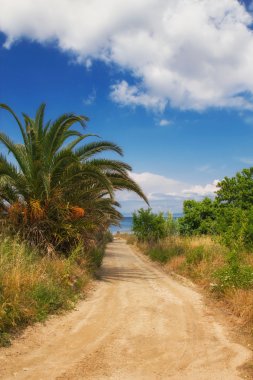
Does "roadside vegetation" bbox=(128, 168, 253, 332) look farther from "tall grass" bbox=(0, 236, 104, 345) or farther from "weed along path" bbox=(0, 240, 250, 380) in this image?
"tall grass" bbox=(0, 236, 104, 345)

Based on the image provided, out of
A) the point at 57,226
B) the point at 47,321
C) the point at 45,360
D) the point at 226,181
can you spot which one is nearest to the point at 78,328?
the point at 47,321

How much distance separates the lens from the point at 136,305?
29.0ft

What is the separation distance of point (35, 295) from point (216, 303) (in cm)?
433

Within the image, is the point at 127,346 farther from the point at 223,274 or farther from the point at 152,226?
the point at 152,226

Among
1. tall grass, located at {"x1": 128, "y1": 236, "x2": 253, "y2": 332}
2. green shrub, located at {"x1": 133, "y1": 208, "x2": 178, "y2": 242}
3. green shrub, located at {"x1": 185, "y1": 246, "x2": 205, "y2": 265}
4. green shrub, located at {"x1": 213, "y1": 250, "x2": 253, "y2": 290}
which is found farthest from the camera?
green shrub, located at {"x1": 133, "y1": 208, "x2": 178, "y2": 242}

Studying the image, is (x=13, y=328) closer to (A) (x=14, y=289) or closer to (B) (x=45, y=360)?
(A) (x=14, y=289)

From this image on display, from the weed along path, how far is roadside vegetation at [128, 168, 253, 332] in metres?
0.93

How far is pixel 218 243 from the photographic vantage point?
15.0 meters

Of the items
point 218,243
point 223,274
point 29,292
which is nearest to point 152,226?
point 218,243

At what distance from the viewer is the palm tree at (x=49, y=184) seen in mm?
12117

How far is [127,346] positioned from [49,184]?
674 cm

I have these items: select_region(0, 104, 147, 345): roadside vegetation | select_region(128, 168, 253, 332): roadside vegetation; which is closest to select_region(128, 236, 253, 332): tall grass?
select_region(128, 168, 253, 332): roadside vegetation

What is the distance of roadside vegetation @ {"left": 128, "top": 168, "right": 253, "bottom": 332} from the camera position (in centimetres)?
912

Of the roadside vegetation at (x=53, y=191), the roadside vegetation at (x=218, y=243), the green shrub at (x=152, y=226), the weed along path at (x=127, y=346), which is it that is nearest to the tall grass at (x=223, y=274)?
the roadside vegetation at (x=218, y=243)
